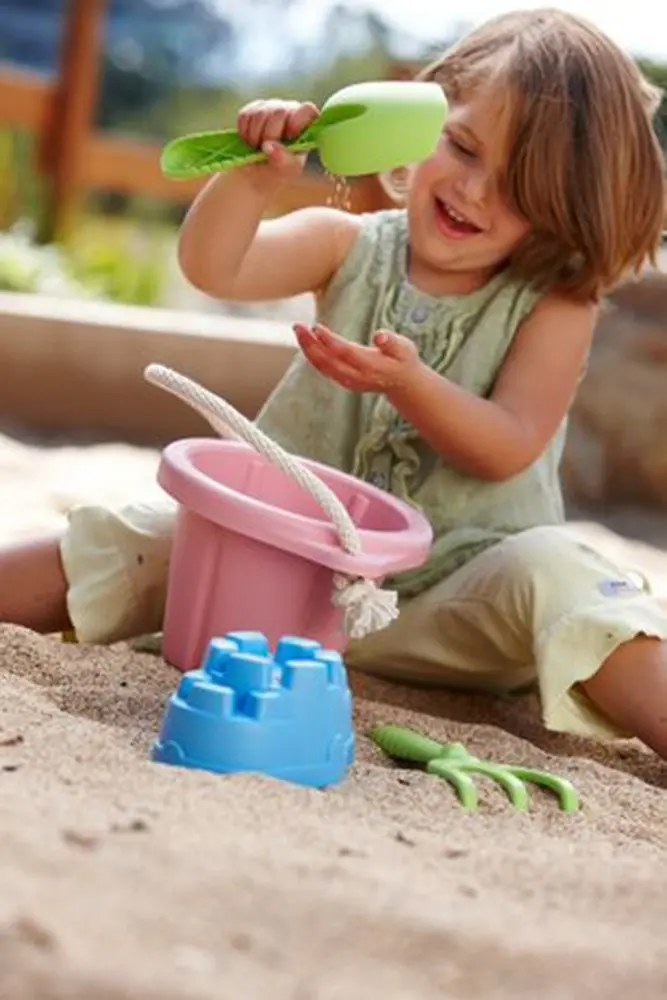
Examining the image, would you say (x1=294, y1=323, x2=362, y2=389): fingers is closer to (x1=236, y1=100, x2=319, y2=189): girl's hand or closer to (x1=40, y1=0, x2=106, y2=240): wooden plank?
(x1=236, y1=100, x2=319, y2=189): girl's hand

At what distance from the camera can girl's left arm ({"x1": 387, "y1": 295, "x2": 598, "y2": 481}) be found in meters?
1.60

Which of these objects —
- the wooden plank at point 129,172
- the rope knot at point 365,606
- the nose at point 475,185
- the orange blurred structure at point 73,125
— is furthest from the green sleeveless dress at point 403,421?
the wooden plank at point 129,172

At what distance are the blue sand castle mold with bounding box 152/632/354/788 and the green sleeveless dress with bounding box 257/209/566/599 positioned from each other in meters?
0.45

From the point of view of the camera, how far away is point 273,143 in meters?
1.55

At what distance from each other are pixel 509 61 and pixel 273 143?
278mm

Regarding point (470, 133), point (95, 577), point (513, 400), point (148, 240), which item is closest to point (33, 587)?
point (95, 577)

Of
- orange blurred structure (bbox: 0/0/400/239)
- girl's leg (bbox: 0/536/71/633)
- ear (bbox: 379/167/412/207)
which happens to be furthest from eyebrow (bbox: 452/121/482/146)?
orange blurred structure (bbox: 0/0/400/239)

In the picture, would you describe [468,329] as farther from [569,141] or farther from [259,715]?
[259,715]

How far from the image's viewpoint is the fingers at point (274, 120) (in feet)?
5.07

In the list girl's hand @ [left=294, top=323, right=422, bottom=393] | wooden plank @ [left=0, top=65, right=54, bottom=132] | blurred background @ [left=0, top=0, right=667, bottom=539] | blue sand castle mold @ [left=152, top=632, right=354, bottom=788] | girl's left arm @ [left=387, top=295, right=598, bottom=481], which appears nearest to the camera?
blue sand castle mold @ [left=152, top=632, right=354, bottom=788]

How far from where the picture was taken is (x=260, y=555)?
56.4 inches

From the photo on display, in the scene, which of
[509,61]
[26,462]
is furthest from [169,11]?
[509,61]

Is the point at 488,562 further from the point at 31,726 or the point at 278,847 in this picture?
the point at 278,847

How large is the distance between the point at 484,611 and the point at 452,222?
1.21 ft
